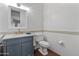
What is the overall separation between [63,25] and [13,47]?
64 cm

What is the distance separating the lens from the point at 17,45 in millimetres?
1071

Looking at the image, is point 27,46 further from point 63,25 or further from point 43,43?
point 63,25

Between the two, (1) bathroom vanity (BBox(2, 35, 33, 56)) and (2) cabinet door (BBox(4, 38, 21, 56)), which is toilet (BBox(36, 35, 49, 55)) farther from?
(2) cabinet door (BBox(4, 38, 21, 56))

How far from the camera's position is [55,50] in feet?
3.69

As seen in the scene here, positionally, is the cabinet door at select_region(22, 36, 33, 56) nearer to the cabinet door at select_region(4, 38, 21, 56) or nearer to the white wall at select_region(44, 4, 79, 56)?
the cabinet door at select_region(4, 38, 21, 56)

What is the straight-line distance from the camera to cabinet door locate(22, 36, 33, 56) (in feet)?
3.55

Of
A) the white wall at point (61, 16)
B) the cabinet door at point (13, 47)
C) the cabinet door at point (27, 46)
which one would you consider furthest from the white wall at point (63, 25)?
the cabinet door at point (13, 47)

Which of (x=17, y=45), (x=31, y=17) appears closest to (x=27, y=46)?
(x=17, y=45)

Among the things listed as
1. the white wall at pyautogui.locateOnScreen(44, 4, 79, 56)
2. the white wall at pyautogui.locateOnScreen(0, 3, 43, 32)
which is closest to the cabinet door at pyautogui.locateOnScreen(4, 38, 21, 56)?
the white wall at pyautogui.locateOnScreen(0, 3, 43, 32)

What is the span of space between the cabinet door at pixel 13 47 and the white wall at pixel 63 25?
0.35 metres

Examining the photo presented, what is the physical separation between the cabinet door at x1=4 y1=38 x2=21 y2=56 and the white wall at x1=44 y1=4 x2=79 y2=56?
35 cm

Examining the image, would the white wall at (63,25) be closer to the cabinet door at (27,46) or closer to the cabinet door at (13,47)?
the cabinet door at (27,46)

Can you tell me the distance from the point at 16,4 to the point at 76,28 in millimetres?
746

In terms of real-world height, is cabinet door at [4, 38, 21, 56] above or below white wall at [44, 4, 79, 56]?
below
